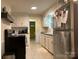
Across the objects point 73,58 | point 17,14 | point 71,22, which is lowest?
point 73,58

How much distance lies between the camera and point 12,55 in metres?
4.07

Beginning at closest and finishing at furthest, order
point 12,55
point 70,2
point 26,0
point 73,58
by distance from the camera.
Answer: point 73,58
point 70,2
point 12,55
point 26,0

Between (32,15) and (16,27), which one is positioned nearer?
(16,27)

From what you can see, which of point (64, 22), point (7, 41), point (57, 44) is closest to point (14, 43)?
point (7, 41)

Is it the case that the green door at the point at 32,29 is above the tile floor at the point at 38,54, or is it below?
above

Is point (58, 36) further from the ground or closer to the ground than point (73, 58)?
further from the ground

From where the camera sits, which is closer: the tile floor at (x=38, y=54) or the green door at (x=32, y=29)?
the tile floor at (x=38, y=54)

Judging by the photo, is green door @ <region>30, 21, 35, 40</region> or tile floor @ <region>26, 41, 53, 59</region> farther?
green door @ <region>30, 21, 35, 40</region>

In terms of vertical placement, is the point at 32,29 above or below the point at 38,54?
above

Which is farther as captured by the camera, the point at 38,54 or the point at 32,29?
the point at 32,29

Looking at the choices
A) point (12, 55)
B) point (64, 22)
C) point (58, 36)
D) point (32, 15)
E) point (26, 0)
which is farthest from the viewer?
point (32, 15)

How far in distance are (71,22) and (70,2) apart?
32 centimetres

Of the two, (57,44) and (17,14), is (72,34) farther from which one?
(17,14)

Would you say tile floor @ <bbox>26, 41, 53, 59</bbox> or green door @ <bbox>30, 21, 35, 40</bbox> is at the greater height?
green door @ <bbox>30, 21, 35, 40</bbox>
